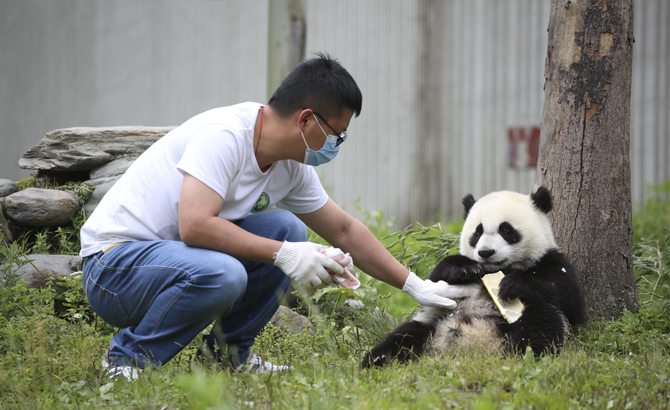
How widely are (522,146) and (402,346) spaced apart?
16.3ft

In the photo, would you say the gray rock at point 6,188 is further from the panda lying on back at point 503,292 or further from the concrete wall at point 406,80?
the concrete wall at point 406,80

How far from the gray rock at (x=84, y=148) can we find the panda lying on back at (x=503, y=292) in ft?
8.45

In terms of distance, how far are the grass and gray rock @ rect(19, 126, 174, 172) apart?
1.06 m

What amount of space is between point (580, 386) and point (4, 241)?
3439 mm

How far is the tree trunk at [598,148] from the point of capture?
327 cm

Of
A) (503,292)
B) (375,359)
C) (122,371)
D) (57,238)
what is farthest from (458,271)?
(57,238)

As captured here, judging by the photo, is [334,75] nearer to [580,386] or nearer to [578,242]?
[580,386]

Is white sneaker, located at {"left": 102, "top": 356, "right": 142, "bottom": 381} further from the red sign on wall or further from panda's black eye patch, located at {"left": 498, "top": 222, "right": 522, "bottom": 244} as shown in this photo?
the red sign on wall

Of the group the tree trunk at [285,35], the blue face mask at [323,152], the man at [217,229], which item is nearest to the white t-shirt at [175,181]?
the man at [217,229]

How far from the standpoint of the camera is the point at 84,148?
4371 millimetres

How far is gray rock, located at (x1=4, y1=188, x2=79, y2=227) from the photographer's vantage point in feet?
12.6

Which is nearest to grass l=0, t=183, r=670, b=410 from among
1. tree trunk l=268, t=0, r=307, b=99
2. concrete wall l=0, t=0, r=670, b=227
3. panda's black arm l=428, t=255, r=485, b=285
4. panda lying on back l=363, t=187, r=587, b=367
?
panda lying on back l=363, t=187, r=587, b=367

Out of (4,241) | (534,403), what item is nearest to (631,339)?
(534,403)

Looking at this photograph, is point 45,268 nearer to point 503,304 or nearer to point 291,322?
point 291,322
